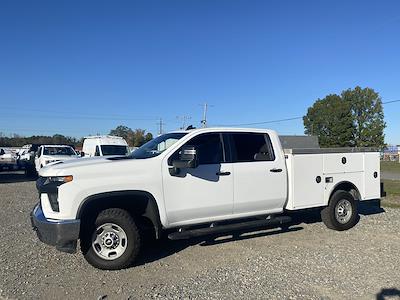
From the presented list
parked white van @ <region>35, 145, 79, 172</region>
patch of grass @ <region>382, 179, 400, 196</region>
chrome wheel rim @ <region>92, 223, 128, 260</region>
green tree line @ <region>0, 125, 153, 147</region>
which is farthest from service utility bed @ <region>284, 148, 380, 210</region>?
green tree line @ <region>0, 125, 153, 147</region>

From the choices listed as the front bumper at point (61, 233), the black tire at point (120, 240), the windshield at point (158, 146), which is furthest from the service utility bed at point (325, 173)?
the front bumper at point (61, 233)

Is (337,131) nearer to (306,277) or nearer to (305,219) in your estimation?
(305,219)

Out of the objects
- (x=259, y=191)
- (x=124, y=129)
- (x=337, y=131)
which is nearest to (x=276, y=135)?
(x=259, y=191)

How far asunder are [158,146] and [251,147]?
164cm

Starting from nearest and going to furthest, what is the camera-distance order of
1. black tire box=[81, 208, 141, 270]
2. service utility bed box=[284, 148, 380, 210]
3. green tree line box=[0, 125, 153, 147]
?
black tire box=[81, 208, 141, 270] < service utility bed box=[284, 148, 380, 210] < green tree line box=[0, 125, 153, 147]

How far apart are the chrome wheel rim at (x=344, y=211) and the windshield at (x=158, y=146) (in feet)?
11.9

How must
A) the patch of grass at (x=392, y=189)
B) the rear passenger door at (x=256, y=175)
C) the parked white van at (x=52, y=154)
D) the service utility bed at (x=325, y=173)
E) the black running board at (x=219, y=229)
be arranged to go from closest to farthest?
the black running board at (x=219, y=229)
the rear passenger door at (x=256, y=175)
the service utility bed at (x=325, y=173)
the patch of grass at (x=392, y=189)
the parked white van at (x=52, y=154)

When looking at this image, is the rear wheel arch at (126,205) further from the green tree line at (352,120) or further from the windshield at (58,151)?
the green tree line at (352,120)

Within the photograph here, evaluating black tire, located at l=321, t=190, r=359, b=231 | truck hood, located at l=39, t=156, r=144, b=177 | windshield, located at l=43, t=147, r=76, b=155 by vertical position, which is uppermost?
windshield, located at l=43, t=147, r=76, b=155

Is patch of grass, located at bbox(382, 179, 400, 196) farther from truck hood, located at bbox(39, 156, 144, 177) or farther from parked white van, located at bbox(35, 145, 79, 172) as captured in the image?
parked white van, located at bbox(35, 145, 79, 172)

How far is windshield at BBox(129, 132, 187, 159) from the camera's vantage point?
256 inches

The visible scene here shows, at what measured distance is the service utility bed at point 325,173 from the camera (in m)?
7.41

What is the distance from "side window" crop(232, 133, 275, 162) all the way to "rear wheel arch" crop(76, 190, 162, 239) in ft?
5.46

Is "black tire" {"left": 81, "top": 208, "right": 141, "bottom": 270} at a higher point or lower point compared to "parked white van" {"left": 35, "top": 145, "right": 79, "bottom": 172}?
lower
